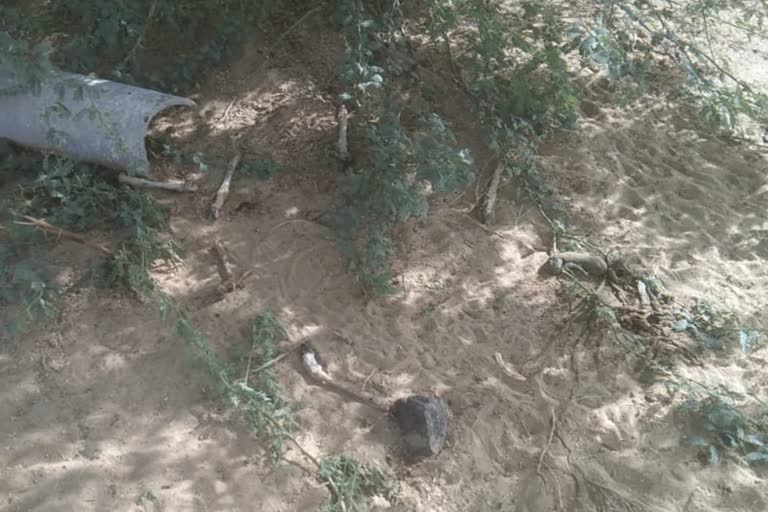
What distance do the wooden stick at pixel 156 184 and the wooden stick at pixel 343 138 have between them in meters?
0.88

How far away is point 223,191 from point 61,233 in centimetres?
89

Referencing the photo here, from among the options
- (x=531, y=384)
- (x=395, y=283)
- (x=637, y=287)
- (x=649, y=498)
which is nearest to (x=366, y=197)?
(x=395, y=283)

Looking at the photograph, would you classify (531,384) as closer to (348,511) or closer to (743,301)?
(348,511)

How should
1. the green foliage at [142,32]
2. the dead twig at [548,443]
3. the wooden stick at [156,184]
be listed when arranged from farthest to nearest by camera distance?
the green foliage at [142,32] → the wooden stick at [156,184] → the dead twig at [548,443]

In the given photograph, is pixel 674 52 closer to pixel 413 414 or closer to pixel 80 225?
pixel 413 414

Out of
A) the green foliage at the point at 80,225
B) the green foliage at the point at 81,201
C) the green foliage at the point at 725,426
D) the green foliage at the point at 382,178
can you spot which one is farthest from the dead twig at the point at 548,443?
the green foliage at the point at 81,201

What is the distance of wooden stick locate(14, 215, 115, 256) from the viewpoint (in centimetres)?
328

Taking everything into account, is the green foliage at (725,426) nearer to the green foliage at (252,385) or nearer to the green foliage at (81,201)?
the green foliage at (252,385)

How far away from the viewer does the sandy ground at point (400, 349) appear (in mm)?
2936

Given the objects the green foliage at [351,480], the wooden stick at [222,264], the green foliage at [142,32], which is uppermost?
the green foliage at [142,32]

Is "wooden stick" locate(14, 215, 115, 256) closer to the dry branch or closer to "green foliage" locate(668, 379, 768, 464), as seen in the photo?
the dry branch

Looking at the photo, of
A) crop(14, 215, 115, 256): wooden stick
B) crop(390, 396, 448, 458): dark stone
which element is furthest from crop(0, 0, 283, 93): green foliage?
crop(390, 396, 448, 458): dark stone

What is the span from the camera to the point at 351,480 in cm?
292

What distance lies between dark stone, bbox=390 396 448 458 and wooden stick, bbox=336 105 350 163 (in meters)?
1.63
